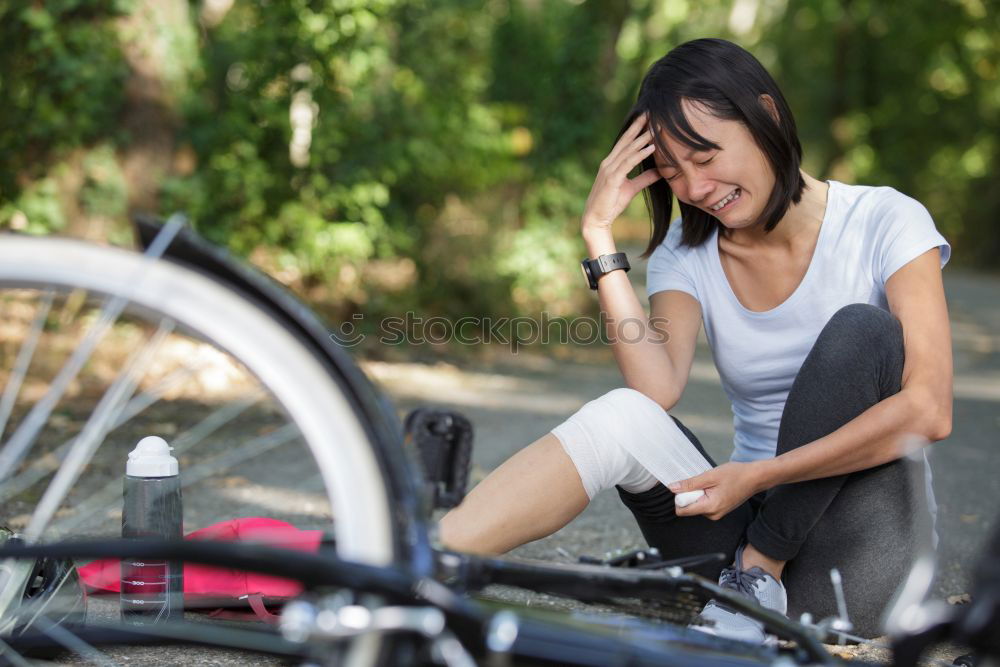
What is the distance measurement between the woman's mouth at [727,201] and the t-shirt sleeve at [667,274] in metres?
0.28

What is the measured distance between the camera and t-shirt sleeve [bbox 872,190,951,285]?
7.04 ft

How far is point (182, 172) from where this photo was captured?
6.10 meters

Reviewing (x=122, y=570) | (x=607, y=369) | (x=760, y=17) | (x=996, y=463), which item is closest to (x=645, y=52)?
(x=760, y=17)

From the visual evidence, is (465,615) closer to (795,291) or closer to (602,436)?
(602,436)

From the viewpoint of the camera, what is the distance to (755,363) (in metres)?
2.38

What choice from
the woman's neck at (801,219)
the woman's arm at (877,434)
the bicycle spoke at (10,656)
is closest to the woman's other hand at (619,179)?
the woman's neck at (801,219)

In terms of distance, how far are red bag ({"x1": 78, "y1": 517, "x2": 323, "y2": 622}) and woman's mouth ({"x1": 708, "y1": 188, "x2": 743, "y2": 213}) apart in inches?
42.3

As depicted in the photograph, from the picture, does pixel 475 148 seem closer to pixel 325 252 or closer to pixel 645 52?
pixel 325 252

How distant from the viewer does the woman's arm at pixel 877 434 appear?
1965 mm

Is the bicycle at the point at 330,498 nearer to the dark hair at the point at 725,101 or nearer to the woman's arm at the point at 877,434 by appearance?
the woman's arm at the point at 877,434

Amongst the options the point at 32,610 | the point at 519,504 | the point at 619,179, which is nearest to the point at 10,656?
the point at 32,610

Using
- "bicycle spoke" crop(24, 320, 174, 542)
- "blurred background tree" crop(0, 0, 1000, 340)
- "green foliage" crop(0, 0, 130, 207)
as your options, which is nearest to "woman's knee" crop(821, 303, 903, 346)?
"bicycle spoke" crop(24, 320, 174, 542)

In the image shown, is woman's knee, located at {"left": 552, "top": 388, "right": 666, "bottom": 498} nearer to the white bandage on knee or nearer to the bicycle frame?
the white bandage on knee

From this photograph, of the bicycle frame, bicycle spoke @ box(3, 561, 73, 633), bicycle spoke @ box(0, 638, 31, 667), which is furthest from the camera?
bicycle spoke @ box(3, 561, 73, 633)
